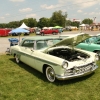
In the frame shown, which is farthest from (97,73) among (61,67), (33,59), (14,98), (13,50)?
(13,50)

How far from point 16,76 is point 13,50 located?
2.45 metres

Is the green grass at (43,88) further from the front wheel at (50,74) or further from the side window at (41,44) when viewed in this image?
the side window at (41,44)

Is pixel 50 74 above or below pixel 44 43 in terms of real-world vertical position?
below

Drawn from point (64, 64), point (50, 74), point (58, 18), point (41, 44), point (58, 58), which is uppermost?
point (58, 18)

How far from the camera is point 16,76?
5.94 meters

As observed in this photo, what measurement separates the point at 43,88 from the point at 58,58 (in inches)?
40.1

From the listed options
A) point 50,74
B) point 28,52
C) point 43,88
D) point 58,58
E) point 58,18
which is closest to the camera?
point 43,88

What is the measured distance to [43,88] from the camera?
478 centimetres

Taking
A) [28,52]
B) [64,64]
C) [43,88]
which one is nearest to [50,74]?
[43,88]

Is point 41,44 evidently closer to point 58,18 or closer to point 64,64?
point 64,64

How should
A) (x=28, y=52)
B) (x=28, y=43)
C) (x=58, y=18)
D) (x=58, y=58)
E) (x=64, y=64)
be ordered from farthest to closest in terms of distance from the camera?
(x=58, y=18), (x=28, y=43), (x=28, y=52), (x=58, y=58), (x=64, y=64)

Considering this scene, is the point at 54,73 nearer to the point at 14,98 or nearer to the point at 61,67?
the point at 61,67

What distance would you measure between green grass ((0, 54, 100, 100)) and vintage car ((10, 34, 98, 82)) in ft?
1.01

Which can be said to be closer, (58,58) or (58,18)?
(58,58)
